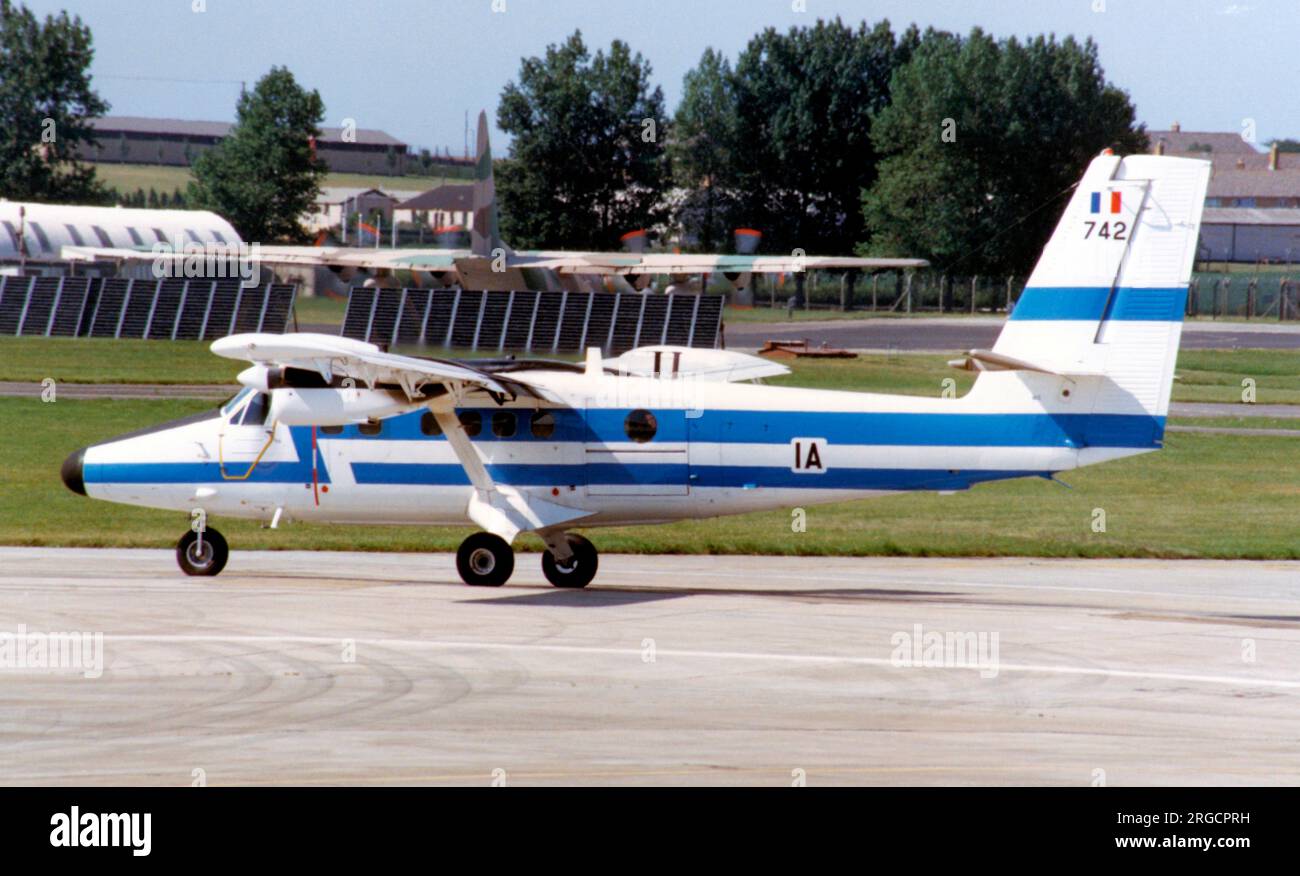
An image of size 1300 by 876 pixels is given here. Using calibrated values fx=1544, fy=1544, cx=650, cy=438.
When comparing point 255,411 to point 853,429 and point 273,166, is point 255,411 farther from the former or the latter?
point 273,166

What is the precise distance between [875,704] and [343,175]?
415 feet

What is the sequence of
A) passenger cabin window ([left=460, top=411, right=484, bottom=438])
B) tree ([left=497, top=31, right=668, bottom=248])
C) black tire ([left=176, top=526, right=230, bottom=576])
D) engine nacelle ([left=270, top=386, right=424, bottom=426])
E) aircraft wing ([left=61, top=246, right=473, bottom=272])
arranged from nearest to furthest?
1. engine nacelle ([left=270, top=386, right=424, bottom=426])
2. passenger cabin window ([left=460, top=411, right=484, bottom=438])
3. black tire ([left=176, top=526, right=230, bottom=576])
4. aircraft wing ([left=61, top=246, right=473, bottom=272])
5. tree ([left=497, top=31, right=668, bottom=248])

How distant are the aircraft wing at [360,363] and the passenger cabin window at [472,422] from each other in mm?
503

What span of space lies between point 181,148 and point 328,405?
14098 cm

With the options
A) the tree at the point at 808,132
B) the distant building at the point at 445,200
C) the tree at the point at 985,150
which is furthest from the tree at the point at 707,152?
the distant building at the point at 445,200

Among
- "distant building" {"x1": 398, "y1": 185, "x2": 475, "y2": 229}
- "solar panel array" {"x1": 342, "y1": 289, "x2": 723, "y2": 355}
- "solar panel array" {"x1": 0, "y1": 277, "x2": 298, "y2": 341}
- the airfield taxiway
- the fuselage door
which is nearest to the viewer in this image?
the airfield taxiway

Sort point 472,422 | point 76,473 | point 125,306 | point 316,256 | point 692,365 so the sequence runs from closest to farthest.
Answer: point 472,422 < point 76,473 < point 692,365 < point 316,256 < point 125,306

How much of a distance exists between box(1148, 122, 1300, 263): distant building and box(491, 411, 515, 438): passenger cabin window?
295 feet

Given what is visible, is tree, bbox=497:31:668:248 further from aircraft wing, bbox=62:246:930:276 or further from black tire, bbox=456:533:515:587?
black tire, bbox=456:533:515:587

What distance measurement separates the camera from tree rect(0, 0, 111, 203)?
9562 centimetres

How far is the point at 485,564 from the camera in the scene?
63.8 feet

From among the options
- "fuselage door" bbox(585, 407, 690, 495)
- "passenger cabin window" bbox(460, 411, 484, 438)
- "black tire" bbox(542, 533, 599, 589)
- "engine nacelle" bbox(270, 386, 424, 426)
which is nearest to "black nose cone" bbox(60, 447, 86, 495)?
"engine nacelle" bbox(270, 386, 424, 426)

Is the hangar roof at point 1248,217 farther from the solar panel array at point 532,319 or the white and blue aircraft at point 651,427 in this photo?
the white and blue aircraft at point 651,427

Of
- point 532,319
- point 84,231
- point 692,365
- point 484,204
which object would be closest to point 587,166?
point 84,231
